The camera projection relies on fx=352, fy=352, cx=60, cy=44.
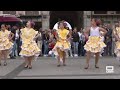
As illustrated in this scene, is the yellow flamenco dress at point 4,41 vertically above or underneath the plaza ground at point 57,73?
above

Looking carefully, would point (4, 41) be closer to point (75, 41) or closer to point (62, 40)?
point (62, 40)

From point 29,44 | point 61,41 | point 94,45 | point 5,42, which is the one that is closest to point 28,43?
point 29,44

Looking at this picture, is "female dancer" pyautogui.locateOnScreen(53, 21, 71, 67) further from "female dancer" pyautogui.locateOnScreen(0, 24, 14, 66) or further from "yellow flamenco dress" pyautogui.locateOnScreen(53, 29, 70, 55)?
"female dancer" pyautogui.locateOnScreen(0, 24, 14, 66)

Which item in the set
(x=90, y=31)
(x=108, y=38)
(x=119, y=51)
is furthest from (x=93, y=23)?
(x=108, y=38)

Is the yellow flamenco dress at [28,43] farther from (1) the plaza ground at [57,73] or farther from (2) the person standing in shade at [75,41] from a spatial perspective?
(2) the person standing in shade at [75,41]

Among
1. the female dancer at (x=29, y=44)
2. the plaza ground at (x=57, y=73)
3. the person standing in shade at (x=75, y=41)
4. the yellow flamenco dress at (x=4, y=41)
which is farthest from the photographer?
the person standing in shade at (x=75, y=41)

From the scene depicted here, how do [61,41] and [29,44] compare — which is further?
[61,41]

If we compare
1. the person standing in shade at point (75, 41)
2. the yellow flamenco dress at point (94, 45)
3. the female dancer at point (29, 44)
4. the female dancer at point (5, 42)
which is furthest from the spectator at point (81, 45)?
the yellow flamenco dress at point (94, 45)

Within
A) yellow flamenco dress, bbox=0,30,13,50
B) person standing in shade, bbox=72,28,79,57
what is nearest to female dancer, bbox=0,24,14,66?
yellow flamenco dress, bbox=0,30,13,50

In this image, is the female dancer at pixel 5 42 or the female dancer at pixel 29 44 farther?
the female dancer at pixel 5 42

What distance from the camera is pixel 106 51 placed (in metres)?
19.7

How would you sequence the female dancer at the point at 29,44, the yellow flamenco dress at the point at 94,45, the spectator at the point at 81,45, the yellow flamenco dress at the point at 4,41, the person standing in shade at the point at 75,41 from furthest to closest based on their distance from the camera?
the spectator at the point at 81,45 < the person standing in shade at the point at 75,41 < the yellow flamenco dress at the point at 4,41 < the female dancer at the point at 29,44 < the yellow flamenco dress at the point at 94,45
